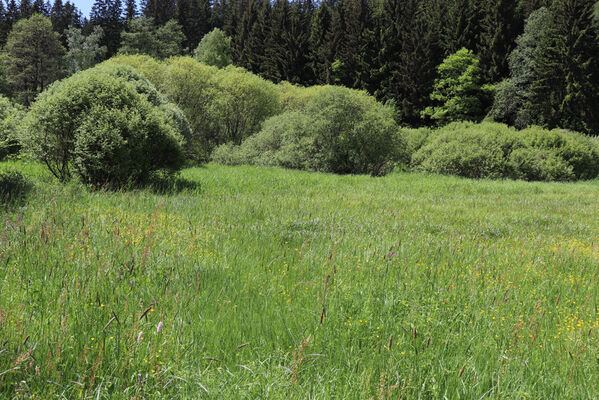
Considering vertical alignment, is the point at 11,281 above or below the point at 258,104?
below

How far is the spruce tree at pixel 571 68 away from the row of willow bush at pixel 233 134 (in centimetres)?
1402

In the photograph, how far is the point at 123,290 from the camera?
301cm

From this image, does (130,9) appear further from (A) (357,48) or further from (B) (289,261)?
(B) (289,261)

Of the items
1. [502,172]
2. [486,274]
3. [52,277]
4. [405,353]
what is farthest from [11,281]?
[502,172]

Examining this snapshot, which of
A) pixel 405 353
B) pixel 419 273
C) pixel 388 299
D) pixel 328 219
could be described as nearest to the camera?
pixel 405 353

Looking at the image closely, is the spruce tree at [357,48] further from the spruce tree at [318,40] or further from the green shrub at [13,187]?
the green shrub at [13,187]

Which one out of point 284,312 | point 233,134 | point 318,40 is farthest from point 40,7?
point 284,312

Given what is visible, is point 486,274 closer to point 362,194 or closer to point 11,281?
point 11,281

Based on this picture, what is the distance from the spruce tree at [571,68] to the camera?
3712 centimetres

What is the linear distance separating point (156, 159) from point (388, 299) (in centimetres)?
864

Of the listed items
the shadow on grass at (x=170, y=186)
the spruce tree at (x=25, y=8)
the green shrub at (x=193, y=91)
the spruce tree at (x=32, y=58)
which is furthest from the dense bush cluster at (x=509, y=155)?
the spruce tree at (x=25, y=8)

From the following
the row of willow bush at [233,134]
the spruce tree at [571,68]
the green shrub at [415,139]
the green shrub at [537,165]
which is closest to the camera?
the row of willow bush at [233,134]

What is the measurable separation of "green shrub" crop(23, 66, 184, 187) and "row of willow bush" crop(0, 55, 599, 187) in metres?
0.03

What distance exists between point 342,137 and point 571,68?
1236 inches
